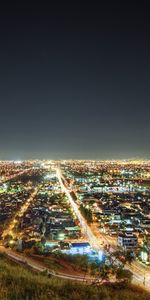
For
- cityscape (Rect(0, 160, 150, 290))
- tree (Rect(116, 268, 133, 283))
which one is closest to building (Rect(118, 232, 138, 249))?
cityscape (Rect(0, 160, 150, 290))

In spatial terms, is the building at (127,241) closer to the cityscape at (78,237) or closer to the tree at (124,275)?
the cityscape at (78,237)

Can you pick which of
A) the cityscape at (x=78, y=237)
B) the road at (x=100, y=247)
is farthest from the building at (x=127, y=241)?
the road at (x=100, y=247)

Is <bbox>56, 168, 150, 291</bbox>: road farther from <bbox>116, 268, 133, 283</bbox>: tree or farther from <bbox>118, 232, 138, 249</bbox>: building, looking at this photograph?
<bbox>118, 232, 138, 249</bbox>: building

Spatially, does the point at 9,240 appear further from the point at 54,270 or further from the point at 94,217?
the point at 94,217

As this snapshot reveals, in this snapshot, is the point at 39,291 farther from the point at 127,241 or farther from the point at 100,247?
the point at 127,241

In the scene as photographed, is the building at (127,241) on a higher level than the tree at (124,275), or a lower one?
higher

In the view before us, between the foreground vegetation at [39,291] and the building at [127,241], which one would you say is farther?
the building at [127,241]

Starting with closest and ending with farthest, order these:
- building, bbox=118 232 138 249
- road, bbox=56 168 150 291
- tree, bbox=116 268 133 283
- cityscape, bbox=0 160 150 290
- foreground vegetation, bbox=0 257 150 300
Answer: foreground vegetation, bbox=0 257 150 300
tree, bbox=116 268 133 283
road, bbox=56 168 150 291
cityscape, bbox=0 160 150 290
building, bbox=118 232 138 249

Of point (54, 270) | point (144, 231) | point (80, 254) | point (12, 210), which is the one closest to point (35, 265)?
point (54, 270)

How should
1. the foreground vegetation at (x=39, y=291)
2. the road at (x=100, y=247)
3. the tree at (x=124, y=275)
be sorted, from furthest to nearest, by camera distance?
the road at (x=100, y=247)
the tree at (x=124, y=275)
the foreground vegetation at (x=39, y=291)

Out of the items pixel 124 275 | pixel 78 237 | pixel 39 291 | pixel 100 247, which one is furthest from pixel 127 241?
pixel 39 291

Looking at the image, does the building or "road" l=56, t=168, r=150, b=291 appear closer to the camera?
"road" l=56, t=168, r=150, b=291

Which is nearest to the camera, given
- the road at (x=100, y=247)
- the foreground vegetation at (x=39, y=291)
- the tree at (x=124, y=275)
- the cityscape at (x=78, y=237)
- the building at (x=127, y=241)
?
the foreground vegetation at (x=39, y=291)
